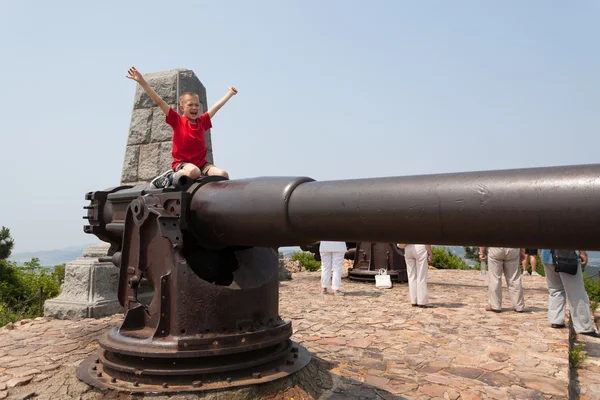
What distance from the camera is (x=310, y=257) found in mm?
17344

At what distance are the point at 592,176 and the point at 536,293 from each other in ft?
28.4

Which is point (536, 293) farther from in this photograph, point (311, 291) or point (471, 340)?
point (471, 340)

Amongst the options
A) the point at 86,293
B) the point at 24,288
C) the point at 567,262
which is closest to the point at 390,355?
the point at 567,262

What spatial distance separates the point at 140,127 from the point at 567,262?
20.5 ft

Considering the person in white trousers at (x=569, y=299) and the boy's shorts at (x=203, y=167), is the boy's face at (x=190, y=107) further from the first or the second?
the person in white trousers at (x=569, y=299)

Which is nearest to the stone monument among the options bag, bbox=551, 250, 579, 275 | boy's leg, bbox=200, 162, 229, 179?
boy's leg, bbox=200, 162, 229, 179

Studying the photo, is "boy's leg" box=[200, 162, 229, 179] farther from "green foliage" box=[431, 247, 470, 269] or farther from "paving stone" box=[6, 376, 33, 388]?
"green foliage" box=[431, 247, 470, 269]

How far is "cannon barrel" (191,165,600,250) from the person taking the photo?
5.88 ft

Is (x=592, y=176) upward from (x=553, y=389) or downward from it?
upward

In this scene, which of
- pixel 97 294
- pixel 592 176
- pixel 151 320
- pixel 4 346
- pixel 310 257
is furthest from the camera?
pixel 310 257

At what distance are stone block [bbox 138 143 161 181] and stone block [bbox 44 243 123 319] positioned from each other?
1495 millimetres

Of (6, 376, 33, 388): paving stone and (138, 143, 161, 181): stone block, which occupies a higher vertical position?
(138, 143, 161, 181): stone block

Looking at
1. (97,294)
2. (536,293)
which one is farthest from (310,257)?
(97,294)

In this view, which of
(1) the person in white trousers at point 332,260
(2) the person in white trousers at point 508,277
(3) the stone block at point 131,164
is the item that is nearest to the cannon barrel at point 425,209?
(3) the stone block at point 131,164
